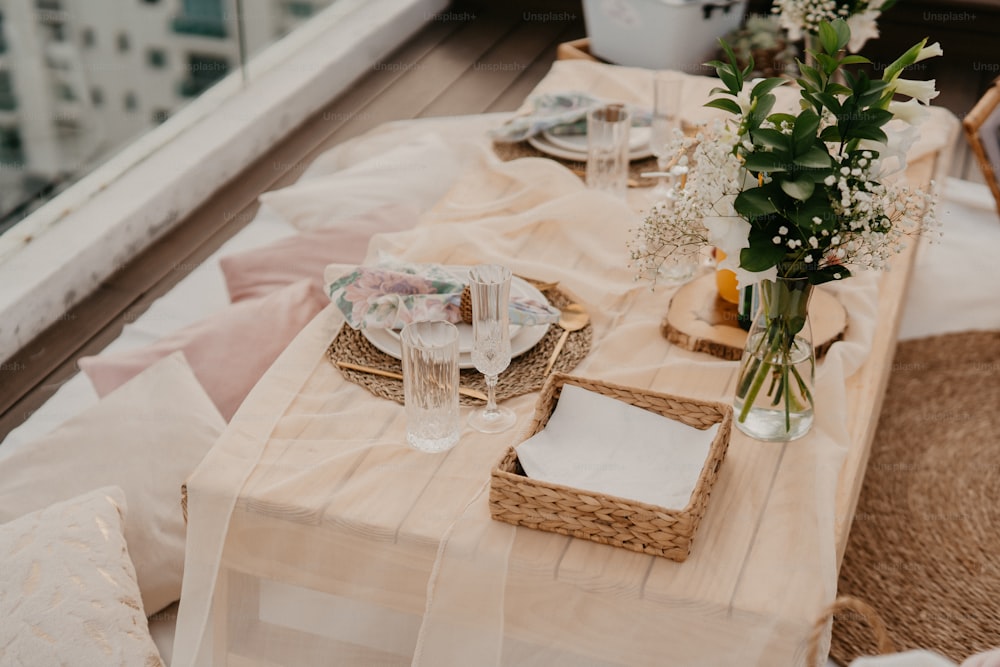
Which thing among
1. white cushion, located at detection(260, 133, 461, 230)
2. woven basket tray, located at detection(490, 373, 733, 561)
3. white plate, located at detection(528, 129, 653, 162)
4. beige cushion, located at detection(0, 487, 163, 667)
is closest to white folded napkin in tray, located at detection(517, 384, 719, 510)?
woven basket tray, located at detection(490, 373, 733, 561)

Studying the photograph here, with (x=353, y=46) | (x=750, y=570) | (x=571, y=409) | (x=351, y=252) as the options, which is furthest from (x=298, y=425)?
(x=353, y=46)

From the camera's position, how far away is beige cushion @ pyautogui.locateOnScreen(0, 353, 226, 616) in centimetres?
157

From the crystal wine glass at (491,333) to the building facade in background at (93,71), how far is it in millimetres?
1568

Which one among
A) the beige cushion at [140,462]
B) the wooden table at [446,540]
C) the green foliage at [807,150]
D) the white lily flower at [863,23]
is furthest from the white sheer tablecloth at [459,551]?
the white lily flower at [863,23]

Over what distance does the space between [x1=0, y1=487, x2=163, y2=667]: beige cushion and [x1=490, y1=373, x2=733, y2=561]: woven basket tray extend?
51 centimetres

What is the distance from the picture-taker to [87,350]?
237 cm

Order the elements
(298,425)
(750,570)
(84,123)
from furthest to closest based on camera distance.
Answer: (84,123) < (298,425) < (750,570)

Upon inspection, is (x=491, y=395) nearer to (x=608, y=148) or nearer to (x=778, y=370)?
(x=778, y=370)

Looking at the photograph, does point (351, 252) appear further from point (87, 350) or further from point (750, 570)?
point (750, 570)

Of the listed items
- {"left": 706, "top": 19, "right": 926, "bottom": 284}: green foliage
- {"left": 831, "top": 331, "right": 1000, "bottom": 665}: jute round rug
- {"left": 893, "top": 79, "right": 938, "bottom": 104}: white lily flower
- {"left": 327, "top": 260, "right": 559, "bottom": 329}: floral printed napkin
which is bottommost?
{"left": 831, "top": 331, "right": 1000, "bottom": 665}: jute round rug

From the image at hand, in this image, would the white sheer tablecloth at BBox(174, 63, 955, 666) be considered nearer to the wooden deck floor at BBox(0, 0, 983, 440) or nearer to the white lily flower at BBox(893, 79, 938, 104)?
the white lily flower at BBox(893, 79, 938, 104)

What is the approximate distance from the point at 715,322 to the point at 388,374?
19.6 inches

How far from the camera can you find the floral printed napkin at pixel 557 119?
2.29m

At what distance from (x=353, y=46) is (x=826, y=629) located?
3067mm
